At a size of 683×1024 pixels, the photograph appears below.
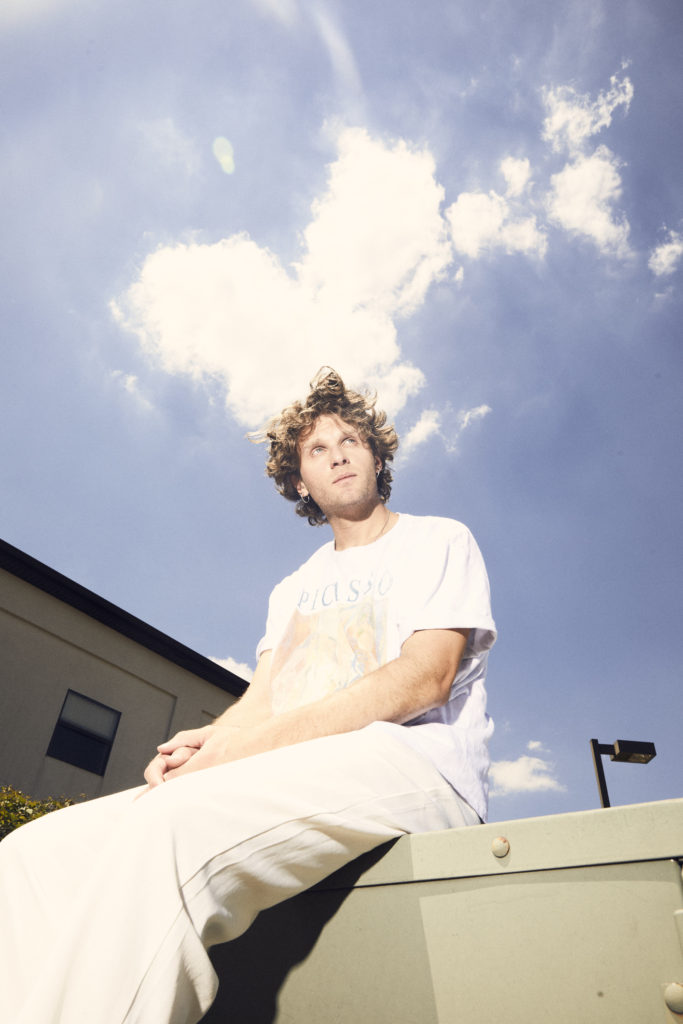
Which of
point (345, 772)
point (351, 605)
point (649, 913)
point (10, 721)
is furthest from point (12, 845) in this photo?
point (10, 721)

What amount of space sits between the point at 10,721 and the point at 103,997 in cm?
1149

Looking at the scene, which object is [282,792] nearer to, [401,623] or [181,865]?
[181,865]

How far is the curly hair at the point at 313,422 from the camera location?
269 cm

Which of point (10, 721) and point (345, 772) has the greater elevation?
point (10, 721)

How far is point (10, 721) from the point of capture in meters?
10.8

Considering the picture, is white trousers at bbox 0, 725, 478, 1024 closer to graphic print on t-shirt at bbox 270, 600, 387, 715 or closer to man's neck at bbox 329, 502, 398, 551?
graphic print on t-shirt at bbox 270, 600, 387, 715

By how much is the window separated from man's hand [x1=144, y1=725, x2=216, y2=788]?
11.0 m

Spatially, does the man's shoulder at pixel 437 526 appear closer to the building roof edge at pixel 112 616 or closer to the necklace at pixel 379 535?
the necklace at pixel 379 535

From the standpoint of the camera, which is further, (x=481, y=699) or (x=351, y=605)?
(x=351, y=605)

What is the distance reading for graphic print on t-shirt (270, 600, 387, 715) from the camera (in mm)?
1835

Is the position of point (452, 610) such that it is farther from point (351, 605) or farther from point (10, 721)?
point (10, 721)

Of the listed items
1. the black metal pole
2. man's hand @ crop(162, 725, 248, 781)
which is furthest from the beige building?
man's hand @ crop(162, 725, 248, 781)

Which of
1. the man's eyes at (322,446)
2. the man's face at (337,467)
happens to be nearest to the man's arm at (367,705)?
the man's face at (337,467)

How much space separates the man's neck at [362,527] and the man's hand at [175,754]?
31.7 inches
